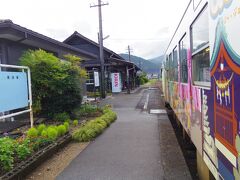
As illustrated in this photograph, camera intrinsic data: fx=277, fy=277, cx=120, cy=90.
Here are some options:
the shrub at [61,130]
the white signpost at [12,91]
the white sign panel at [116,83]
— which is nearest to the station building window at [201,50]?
the shrub at [61,130]

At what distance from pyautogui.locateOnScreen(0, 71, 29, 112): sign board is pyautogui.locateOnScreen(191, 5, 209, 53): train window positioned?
4.37 m

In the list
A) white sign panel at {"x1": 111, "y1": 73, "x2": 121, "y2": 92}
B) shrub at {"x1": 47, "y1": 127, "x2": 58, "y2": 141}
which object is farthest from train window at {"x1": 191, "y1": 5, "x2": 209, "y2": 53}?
white sign panel at {"x1": 111, "y1": 73, "x2": 121, "y2": 92}

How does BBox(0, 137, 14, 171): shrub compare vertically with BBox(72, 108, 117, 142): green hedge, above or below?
above

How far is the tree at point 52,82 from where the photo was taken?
9039 mm

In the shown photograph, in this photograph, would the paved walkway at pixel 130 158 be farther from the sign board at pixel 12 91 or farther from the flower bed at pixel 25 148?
the sign board at pixel 12 91

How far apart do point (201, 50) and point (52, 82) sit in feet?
21.8

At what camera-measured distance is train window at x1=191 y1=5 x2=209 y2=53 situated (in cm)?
314

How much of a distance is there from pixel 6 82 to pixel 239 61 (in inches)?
224

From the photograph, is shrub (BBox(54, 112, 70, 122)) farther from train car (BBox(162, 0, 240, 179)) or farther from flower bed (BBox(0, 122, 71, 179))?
train car (BBox(162, 0, 240, 179))

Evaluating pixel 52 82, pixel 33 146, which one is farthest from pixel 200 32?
pixel 52 82

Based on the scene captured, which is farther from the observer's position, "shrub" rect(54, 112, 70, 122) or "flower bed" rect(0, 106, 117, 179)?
"shrub" rect(54, 112, 70, 122)

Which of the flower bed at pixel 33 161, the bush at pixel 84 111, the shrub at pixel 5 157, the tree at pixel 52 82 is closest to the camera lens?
the flower bed at pixel 33 161

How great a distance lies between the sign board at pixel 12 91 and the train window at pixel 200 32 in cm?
437

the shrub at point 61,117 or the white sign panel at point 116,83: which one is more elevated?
the white sign panel at point 116,83
